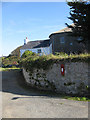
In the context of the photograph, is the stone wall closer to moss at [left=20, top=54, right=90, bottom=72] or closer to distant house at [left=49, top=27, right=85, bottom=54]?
moss at [left=20, top=54, right=90, bottom=72]

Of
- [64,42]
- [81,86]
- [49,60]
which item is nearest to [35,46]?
[64,42]

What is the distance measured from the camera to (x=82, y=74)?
855 cm

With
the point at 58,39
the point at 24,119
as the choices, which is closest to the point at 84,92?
the point at 24,119

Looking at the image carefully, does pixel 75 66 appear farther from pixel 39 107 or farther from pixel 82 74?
pixel 39 107

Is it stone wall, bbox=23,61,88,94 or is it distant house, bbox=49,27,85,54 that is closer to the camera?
stone wall, bbox=23,61,88,94

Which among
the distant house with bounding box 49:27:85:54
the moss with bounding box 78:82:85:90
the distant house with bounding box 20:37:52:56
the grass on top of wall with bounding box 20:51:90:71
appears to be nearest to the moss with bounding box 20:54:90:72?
the grass on top of wall with bounding box 20:51:90:71

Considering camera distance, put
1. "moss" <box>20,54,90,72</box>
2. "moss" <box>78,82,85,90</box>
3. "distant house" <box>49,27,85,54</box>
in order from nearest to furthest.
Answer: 1. "moss" <box>78,82,85,90</box>
2. "moss" <box>20,54,90,72</box>
3. "distant house" <box>49,27,85,54</box>

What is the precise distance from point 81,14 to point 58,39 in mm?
9291

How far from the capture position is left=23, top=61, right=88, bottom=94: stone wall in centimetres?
854

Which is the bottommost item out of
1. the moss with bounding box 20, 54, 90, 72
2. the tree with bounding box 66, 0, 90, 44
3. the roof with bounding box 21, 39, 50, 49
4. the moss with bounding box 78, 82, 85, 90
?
the moss with bounding box 78, 82, 85, 90

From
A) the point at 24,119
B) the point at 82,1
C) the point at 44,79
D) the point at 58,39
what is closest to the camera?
the point at 24,119

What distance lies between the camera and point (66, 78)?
907cm

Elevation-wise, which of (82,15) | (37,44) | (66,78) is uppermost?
(82,15)

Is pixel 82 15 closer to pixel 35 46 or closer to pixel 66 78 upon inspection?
pixel 66 78
